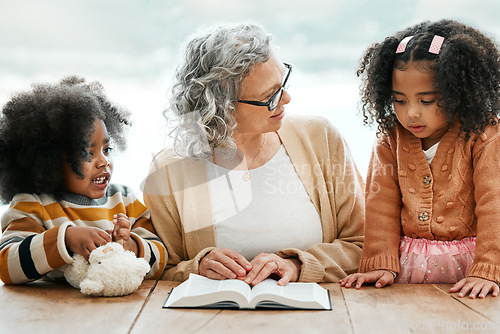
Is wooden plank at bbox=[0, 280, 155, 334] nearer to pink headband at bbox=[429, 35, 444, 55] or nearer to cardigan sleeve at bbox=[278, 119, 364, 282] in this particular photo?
cardigan sleeve at bbox=[278, 119, 364, 282]

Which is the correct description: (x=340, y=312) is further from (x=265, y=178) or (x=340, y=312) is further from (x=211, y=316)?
(x=265, y=178)

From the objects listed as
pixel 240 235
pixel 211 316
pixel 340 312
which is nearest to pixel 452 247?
pixel 340 312

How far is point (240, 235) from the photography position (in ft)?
6.49

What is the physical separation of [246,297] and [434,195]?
28.8 inches

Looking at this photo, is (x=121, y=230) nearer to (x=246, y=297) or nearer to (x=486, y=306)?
(x=246, y=297)

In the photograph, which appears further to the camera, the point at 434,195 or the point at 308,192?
the point at 308,192

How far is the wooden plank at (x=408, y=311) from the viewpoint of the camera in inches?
53.6

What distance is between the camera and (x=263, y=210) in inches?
78.9

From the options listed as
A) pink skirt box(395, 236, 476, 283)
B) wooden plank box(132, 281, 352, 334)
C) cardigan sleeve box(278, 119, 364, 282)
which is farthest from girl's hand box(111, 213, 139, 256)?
pink skirt box(395, 236, 476, 283)

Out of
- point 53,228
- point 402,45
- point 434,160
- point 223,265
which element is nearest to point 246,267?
point 223,265

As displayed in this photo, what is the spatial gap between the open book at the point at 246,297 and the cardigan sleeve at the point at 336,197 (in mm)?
343

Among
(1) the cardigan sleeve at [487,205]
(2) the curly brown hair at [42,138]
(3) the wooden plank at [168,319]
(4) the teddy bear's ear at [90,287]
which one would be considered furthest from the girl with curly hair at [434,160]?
(2) the curly brown hair at [42,138]

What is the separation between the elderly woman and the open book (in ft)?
0.93

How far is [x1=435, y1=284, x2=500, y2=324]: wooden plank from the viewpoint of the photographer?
142 centimetres
